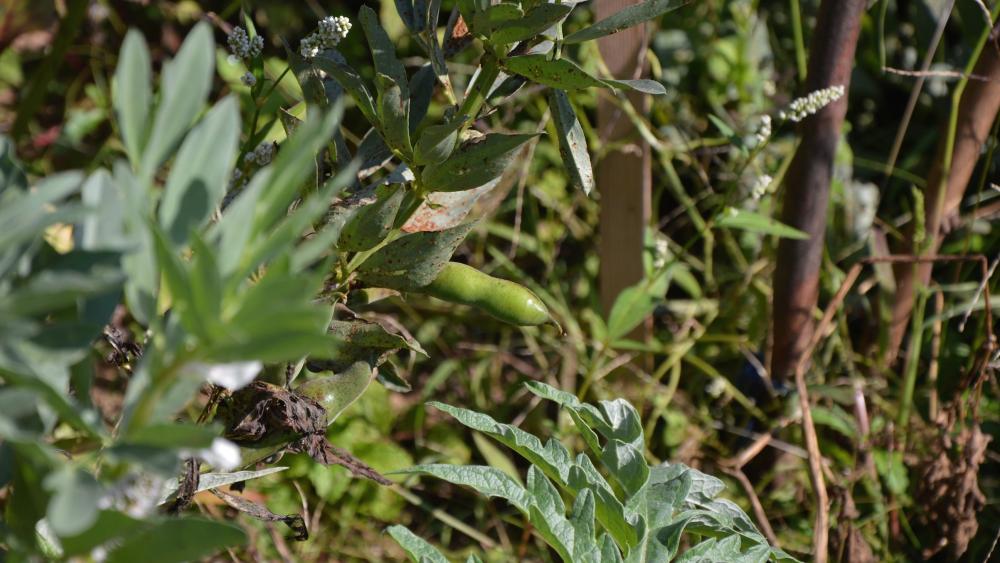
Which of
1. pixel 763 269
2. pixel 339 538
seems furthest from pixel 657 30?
pixel 339 538

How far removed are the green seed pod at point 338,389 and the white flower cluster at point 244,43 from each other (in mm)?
294

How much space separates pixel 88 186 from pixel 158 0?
1958 millimetres

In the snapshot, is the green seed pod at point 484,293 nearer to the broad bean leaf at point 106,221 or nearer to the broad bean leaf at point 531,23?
the broad bean leaf at point 531,23

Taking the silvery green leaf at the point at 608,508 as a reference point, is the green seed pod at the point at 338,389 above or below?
below

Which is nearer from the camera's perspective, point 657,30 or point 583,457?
point 583,457

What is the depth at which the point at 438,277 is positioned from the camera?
32.6 inches

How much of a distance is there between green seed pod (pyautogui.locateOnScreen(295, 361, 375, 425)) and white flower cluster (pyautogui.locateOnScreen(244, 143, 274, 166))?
198 mm

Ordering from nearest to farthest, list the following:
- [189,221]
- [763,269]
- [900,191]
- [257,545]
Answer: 1. [189,221]
2. [257,545]
3. [763,269]
4. [900,191]

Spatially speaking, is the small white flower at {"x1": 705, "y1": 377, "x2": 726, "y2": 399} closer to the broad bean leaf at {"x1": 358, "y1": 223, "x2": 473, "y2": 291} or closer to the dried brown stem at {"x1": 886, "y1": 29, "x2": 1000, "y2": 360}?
the dried brown stem at {"x1": 886, "y1": 29, "x2": 1000, "y2": 360}

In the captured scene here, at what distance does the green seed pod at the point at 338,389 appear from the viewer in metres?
0.83

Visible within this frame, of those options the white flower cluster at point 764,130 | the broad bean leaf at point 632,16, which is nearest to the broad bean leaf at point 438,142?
the broad bean leaf at point 632,16

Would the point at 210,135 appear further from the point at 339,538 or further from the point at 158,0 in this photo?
the point at 158,0

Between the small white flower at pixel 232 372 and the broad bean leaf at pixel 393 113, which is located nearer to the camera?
the small white flower at pixel 232 372

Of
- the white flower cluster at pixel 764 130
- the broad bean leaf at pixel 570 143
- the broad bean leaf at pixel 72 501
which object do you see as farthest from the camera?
the white flower cluster at pixel 764 130
